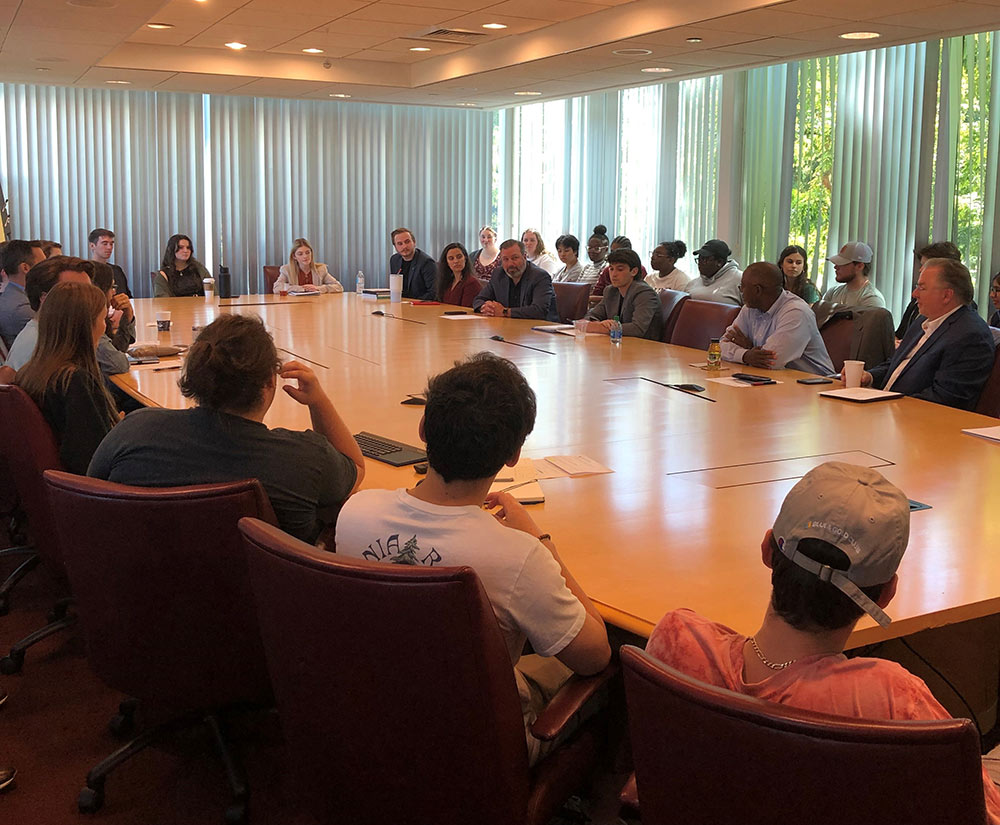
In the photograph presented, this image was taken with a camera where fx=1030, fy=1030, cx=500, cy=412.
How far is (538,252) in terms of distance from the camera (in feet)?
33.3

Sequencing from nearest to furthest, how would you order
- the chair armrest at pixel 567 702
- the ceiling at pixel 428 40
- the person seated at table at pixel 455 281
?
the chair armrest at pixel 567 702, the ceiling at pixel 428 40, the person seated at table at pixel 455 281

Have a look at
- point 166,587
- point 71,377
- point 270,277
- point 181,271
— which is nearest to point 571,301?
point 181,271

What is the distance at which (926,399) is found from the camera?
4133mm

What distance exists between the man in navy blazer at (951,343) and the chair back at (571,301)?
344 centimetres

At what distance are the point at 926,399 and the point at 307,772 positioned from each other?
3.22 m

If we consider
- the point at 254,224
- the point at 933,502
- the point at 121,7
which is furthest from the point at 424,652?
the point at 254,224

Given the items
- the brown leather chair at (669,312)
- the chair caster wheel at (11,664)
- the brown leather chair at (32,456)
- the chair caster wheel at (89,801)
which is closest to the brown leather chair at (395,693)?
the chair caster wheel at (89,801)

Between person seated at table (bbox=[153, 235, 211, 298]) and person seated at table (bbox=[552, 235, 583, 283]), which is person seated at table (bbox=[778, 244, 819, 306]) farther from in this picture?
person seated at table (bbox=[153, 235, 211, 298])

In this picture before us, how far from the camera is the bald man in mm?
4746

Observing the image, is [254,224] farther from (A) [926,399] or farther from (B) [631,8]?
(A) [926,399]

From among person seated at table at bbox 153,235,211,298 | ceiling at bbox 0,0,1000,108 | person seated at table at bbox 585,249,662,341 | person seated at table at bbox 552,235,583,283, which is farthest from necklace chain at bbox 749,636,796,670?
person seated at table at bbox 552,235,583,283

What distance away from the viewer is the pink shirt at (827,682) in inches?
50.7

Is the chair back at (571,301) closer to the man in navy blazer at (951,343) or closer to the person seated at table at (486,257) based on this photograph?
the person seated at table at (486,257)

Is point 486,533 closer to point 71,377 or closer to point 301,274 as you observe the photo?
point 71,377
